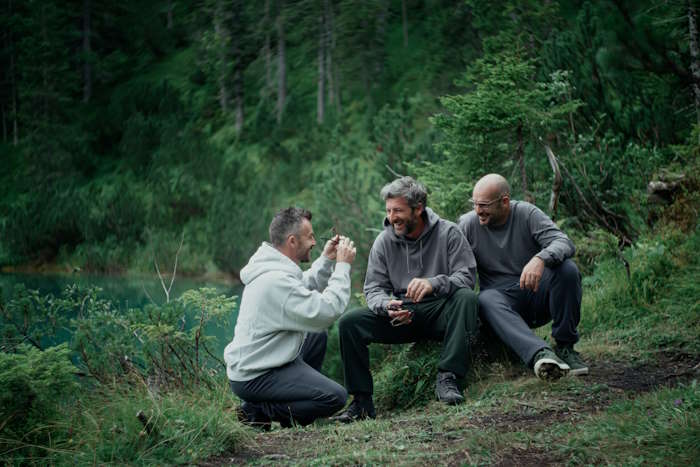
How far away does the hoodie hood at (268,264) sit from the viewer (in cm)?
375

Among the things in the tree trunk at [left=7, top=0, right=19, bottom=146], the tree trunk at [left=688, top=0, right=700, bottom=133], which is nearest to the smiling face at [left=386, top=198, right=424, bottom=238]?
the tree trunk at [left=688, top=0, right=700, bottom=133]

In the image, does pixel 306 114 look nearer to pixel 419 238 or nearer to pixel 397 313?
pixel 419 238

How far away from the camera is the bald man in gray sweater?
12.7 feet

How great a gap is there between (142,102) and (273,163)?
50.0ft

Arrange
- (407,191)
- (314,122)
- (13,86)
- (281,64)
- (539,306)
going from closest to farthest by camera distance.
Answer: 1. (407,191)
2. (539,306)
3. (314,122)
4. (281,64)
5. (13,86)

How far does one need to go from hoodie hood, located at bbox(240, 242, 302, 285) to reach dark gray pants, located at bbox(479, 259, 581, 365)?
3.75 feet

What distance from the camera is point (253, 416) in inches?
156

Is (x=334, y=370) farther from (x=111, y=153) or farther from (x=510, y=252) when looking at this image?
(x=111, y=153)

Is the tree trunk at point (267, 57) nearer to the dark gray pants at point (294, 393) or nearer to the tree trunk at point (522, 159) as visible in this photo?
the tree trunk at point (522, 159)

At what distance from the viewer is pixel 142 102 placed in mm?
39219

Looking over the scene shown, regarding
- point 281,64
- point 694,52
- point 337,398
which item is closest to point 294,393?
point 337,398

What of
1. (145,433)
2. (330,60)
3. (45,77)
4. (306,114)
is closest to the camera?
(145,433)

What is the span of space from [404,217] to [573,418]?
152cm

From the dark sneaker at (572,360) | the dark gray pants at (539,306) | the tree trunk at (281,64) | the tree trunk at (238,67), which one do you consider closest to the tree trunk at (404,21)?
the tree trunk at (281,64)
